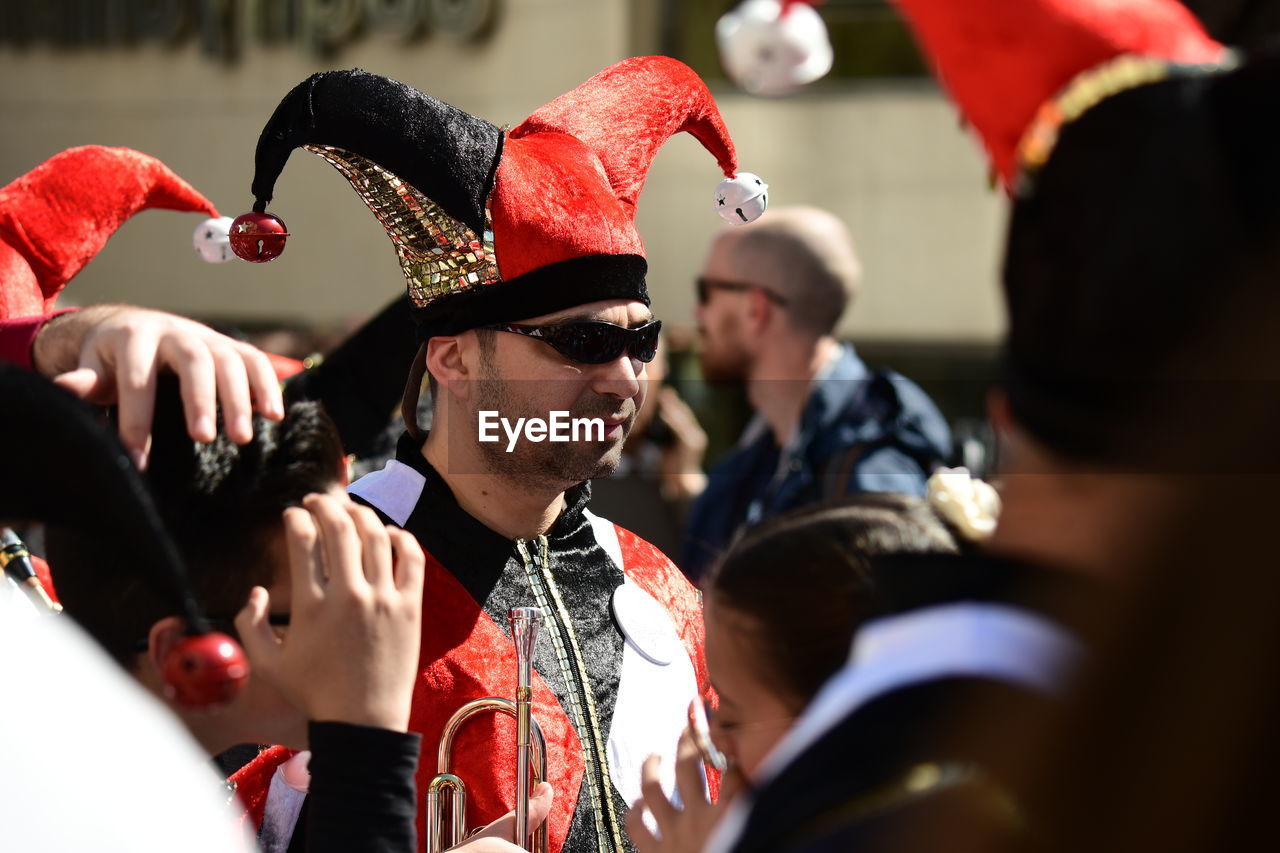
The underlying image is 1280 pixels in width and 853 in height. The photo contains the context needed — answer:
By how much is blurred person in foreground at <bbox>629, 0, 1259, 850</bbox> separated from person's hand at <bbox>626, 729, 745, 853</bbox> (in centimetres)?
38

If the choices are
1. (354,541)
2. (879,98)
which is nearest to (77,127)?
(879,98)

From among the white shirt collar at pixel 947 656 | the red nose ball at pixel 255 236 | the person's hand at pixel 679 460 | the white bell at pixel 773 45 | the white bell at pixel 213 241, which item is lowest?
the person's hand at pixel 679 460

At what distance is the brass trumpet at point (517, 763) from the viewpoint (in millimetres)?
1844

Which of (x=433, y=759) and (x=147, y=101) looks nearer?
(x=433, y=759)

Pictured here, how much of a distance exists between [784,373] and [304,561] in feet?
9.78

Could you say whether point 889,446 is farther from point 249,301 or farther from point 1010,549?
point 249,301

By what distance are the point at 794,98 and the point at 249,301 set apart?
160 inches

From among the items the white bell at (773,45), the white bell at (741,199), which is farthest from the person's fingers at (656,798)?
the white bell at (741,199)

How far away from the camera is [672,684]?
→ 88.4 inches

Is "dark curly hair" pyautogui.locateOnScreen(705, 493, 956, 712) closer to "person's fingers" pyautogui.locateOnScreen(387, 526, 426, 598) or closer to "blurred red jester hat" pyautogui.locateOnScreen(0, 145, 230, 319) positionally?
"person's fingers" pyautogui.locateOnScreen(387, 526, 426, 598)

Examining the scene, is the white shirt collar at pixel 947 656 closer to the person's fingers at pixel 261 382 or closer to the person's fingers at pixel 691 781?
the person's fingers at pixel 691 781

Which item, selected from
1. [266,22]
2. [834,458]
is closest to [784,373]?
[834,458]

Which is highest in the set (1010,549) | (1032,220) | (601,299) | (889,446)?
(1032,220)
